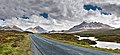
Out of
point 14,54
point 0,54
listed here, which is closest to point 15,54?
point 14,54

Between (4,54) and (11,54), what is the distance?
3.94 feet

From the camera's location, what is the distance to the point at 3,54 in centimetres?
2967

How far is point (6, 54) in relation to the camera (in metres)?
30.1

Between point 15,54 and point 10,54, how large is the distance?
67cm

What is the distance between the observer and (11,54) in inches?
1207

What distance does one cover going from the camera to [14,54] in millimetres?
30734

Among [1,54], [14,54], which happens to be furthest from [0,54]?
[14,54]

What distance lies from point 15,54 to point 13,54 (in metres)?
0.34

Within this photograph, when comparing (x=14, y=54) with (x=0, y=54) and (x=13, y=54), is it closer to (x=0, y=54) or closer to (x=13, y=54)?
(x=13, y=54)

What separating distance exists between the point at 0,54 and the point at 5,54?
2.19 ft

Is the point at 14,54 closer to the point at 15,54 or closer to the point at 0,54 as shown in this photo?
the point at 15,54

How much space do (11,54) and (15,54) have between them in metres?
0.55

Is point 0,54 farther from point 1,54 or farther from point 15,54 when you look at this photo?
point 15,54

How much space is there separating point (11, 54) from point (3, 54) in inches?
51.3
